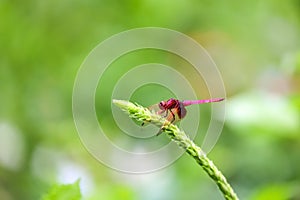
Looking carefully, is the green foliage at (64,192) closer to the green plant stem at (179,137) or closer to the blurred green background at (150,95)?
the green plant stem at (179,137)

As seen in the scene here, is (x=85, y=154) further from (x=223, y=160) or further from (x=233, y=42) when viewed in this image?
(x=233, y=42)

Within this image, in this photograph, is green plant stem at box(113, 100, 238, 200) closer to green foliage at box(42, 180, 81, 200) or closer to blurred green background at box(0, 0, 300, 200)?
green foliage at box(42, 180, 81, 200)

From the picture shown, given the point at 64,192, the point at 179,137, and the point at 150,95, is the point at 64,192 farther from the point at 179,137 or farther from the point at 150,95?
the point at 150,95

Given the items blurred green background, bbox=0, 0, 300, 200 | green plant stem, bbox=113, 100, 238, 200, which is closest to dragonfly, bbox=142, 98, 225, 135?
green plant stem, bbox=113, 100, 238, 200

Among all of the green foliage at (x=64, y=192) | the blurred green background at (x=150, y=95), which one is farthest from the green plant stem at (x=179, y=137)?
the blurred green background at (x=150, y=95)

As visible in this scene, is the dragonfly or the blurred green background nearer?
the dragonfly
